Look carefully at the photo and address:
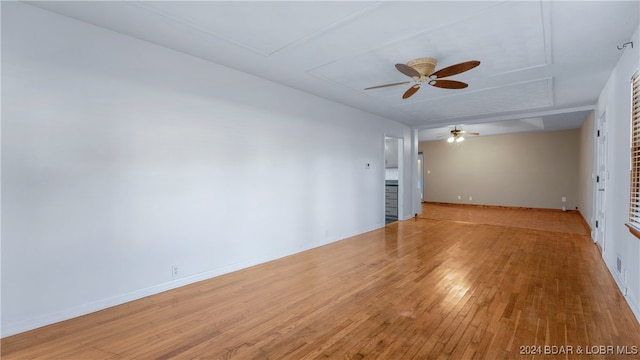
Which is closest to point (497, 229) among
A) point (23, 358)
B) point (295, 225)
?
point (295, 225)

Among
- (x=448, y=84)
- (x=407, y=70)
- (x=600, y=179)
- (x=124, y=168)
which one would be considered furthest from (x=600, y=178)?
(x=124, y=168)

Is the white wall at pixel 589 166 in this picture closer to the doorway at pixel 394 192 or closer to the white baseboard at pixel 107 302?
the doorway at pixel 394 192

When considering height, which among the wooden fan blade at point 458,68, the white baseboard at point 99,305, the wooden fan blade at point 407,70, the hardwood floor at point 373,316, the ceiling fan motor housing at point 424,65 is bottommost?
the hardwood floor at point 373,316

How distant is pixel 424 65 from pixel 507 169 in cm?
822

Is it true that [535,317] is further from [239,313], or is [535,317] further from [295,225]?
[295,225]

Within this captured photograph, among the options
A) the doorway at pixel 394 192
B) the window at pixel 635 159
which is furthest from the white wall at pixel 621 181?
the doorway at pixel 394 192

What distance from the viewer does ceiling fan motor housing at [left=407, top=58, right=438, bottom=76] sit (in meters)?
3.14

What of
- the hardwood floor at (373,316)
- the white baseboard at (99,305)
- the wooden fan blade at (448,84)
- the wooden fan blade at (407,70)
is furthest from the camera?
the wooden fan blade at (448,84)

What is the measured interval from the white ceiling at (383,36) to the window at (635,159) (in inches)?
20.3

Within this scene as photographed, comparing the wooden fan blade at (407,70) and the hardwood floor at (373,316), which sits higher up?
the wooden fan blade at (407,70)

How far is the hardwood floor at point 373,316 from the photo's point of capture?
2.01 m

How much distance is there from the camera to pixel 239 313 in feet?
8.36

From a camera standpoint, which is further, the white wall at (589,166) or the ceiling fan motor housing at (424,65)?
the white wall at (589,166)

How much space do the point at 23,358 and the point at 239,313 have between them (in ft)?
4.61
